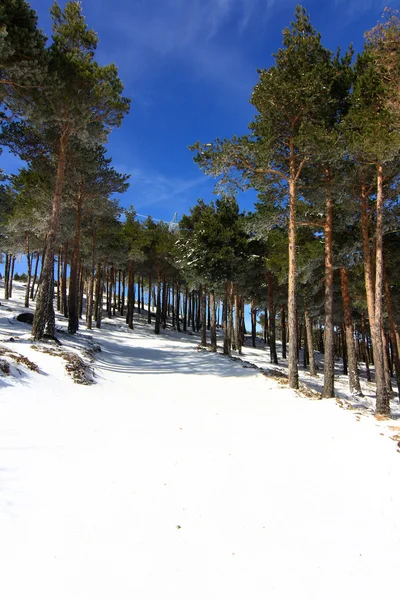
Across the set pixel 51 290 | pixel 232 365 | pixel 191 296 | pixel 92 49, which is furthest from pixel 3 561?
pixel 191 296

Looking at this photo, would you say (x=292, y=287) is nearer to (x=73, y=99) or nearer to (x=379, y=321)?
(x=379, y=321)

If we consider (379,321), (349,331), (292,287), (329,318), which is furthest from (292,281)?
(349,331)

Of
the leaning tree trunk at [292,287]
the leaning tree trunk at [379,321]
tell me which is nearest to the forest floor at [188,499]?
the leaning tree trunk at [292,287]

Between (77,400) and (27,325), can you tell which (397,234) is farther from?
(27,325)

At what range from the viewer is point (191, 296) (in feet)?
137

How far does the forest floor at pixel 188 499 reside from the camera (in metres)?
2.58

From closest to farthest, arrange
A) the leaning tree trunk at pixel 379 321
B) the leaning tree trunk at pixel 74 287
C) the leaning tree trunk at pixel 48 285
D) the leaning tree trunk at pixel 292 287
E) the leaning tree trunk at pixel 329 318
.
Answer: the leaning tree trunk at pixel 379 321 < the leaning tree trunk at pixel 292 287 < the leaning tree trunk at pixel 329 318 < the leaning tree trunk at pixel 48 285 < the leaning tree trunk at pixel 74 287

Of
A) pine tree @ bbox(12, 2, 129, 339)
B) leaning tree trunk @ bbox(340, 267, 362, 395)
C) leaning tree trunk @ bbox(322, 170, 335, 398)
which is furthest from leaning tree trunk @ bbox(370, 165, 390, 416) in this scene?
pine tree @ bbox(12, 2, 129, 339)

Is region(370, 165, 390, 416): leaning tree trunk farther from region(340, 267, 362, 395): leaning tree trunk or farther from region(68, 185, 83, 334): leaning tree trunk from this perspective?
region(68, 185, 83, 334): leaning tree trunk

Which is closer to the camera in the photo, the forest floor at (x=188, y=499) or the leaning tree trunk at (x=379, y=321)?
the forest floor at (x=188, y=499)

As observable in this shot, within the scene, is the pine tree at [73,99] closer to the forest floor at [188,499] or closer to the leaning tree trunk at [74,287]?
the leaning tree trunk at [74,287]

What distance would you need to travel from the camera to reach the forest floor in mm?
2584

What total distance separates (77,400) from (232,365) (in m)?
8.93

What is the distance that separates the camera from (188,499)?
3828 mm
